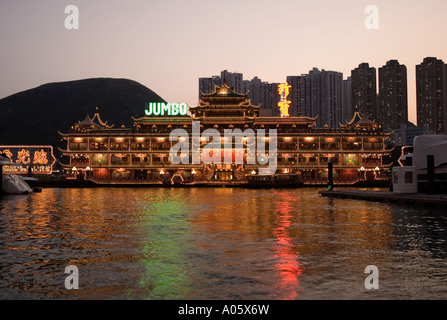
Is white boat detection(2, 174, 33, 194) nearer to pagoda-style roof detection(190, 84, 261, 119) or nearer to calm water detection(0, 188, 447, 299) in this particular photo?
calm water detection(0, 188, 447, 299)

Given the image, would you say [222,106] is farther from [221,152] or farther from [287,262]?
[287,262]

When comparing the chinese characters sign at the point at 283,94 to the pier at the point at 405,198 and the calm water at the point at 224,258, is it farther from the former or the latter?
the calm water at the point at 224,258

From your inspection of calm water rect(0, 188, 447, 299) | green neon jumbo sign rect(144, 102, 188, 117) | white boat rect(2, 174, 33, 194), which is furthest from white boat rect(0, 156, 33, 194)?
green neon jumbo sign rect(144, 102, 188, 117)

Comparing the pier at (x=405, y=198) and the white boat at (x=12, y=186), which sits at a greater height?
the white boat at (x=12, y=186)

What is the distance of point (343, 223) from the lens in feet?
89.4

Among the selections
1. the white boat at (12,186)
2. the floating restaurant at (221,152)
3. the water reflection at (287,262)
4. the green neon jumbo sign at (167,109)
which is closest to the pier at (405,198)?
the water reflection at (287,262)

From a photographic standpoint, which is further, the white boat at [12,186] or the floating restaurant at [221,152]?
the floating restaurant at [221,152]

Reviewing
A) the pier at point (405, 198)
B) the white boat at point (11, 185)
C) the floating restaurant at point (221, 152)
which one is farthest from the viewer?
the floating restaurant at point (221, 152)

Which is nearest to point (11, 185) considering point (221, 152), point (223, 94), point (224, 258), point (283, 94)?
point (224, 258)

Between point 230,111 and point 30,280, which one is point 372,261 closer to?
point 30,280

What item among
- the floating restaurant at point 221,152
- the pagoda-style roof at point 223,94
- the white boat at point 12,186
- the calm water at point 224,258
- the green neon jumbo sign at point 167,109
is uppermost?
the pagoda-style roof at point 223,94

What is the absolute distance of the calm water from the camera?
1156 cm

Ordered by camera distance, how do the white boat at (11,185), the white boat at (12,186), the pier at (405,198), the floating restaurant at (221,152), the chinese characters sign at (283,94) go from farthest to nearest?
the chinese characters sign at (283,94), the floating restaurant at (221,152), the white boat at (12,186), the white boat at (11,185), the pier at (405,198)

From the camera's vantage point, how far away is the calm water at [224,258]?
1156 centimetres
